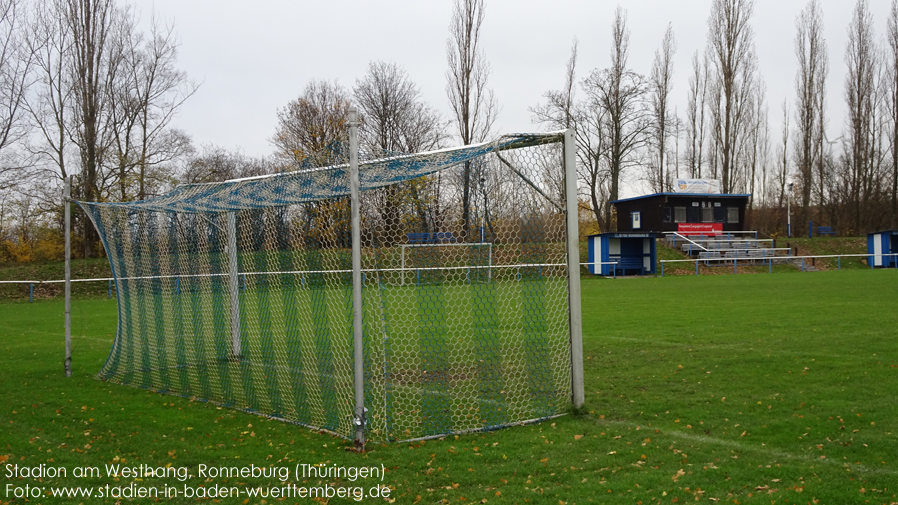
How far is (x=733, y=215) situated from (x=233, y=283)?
36461 mm

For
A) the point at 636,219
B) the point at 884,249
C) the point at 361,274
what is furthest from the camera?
the point at 636,219

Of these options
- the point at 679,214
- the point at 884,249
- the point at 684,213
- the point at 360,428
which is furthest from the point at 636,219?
the point at 360,428

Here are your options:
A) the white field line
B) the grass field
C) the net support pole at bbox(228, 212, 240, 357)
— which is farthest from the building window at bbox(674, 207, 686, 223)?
the white field line

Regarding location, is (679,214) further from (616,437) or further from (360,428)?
(360,428)

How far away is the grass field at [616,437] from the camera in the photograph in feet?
13.0

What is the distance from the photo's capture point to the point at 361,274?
5.27 meters

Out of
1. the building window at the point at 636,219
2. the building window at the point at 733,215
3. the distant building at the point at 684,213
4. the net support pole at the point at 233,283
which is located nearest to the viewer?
the net support pole at the point at 233,283

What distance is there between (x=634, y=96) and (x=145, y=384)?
3674cm

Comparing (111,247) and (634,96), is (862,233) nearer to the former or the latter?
(634,96)

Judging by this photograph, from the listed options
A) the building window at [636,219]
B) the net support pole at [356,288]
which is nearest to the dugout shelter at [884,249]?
the building window at [636,219]

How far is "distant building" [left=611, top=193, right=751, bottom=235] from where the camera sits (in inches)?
1447

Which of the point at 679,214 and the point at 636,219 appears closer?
the point at 679,214

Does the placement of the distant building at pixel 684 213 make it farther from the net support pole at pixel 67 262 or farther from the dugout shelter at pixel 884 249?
the net support pole at pixel 67 262

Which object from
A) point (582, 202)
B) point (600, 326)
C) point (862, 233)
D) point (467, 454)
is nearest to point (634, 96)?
point (582, 202)
